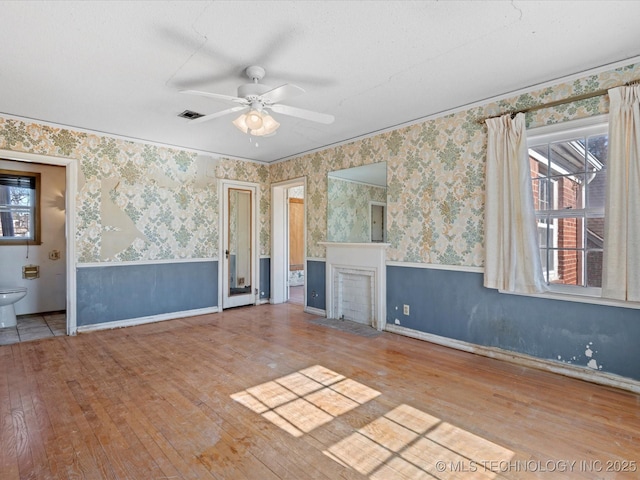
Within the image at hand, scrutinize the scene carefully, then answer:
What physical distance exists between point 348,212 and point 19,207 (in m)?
4.85

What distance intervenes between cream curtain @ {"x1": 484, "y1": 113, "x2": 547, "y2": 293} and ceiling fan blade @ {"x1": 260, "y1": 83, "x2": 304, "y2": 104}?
6.58 feet

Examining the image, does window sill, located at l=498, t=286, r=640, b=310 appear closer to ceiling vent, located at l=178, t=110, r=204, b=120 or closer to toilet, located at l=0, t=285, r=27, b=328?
ceiling vent, located at l=178, t=110, r=204, b=120

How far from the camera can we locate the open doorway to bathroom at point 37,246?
4891mm

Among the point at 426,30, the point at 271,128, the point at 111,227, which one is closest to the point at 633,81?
the point at 426,30

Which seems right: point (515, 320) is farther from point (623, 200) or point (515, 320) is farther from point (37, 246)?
point (37, 246)

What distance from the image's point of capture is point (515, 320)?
10.5ft

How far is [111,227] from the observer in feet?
14.6

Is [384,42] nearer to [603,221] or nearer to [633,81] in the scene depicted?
[633,81]

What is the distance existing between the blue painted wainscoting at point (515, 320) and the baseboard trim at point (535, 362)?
4 cm

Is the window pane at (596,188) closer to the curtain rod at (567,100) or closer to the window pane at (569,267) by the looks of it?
the window pane at (569,267)

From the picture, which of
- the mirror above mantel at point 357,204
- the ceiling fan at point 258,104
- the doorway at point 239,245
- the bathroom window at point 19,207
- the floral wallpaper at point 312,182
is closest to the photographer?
the ceiling fan at point 258,104

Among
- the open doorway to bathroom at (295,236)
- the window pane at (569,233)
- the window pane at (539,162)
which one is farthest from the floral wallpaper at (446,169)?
the open doorway to bathroom at (295,236)

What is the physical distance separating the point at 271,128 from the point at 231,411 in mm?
2188

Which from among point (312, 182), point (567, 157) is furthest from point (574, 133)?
point (312, 182)
